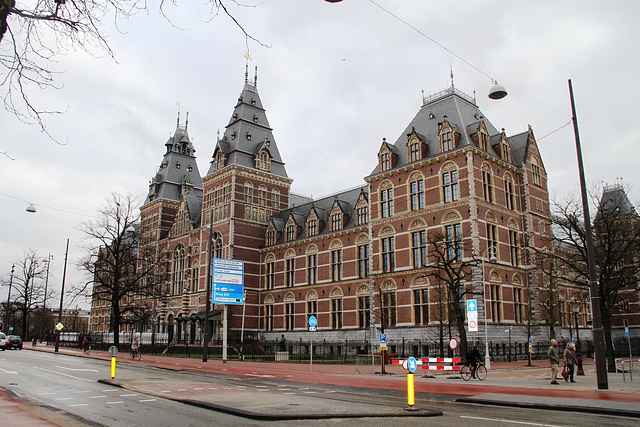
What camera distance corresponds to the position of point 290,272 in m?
52.7

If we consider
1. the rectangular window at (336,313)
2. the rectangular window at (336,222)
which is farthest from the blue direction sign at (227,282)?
the rectangular window at (336,222)

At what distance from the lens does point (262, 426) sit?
29.4 ft

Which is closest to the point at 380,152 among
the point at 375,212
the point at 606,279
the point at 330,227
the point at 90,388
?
the point at 375,212

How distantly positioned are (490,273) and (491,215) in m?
4.48

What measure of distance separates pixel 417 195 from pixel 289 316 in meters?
19.7

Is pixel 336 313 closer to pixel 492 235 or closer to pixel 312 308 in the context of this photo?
pixel 312 308

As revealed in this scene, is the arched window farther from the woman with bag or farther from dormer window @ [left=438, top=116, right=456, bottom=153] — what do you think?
the woman with bag

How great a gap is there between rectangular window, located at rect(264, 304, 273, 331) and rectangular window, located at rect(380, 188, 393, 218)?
60.6ft

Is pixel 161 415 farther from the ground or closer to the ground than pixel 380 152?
closer to the ground

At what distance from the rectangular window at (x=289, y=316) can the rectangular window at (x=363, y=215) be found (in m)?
12.2

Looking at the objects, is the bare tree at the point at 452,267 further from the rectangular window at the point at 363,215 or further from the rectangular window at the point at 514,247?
the rectangular window at the point at 363,215

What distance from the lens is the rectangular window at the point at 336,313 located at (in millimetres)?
46062

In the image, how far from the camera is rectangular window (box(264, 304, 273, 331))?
53219 millimetres

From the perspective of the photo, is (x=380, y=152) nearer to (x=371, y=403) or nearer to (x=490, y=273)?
(x=490, y=273)
